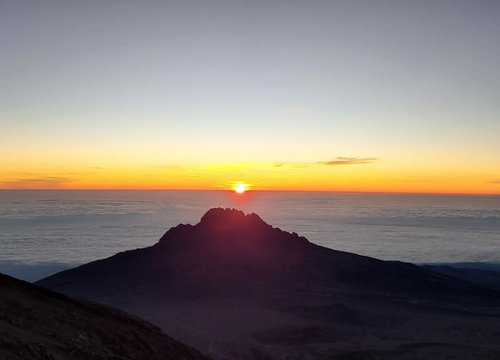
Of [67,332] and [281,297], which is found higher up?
[67,332]

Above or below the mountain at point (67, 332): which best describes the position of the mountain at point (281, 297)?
below

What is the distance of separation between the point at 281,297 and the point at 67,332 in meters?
41.8

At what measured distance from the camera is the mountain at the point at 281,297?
1746 inches

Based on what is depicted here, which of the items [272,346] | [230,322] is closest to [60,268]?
[230,322]

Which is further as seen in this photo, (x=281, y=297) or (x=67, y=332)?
(x=281, y=297)

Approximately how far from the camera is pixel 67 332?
814 inches

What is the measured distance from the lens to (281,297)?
60.4m

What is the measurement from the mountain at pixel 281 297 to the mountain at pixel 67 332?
46.5 ft

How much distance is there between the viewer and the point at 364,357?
40.9m

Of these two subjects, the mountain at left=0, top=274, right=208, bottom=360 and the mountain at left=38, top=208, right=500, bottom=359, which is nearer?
the mountain at left=0, top=274, right=208, bottom=360

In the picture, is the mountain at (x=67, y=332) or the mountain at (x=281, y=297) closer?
the mountain at (x=67, y=332)

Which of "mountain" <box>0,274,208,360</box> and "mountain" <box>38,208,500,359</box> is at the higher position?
"mountain" <box>0,274,208,360</box>

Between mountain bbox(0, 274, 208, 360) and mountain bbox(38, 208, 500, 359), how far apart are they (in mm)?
14165

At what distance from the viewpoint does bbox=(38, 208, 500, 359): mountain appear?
44344mm
